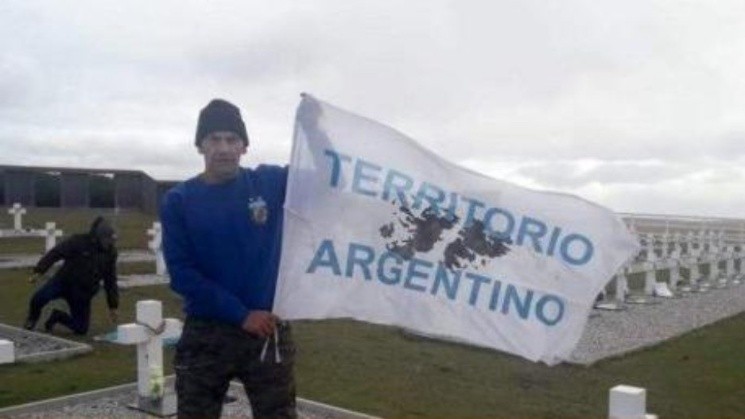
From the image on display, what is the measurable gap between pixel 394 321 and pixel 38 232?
59.9 feet

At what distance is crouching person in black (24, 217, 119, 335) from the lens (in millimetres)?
10250

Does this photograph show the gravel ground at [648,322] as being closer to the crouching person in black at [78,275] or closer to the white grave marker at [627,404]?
the crouching person in black at [78,275]

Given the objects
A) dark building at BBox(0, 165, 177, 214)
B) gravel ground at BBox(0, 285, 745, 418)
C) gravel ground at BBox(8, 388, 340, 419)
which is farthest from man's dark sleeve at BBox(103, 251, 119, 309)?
dark building at BBox(0, 165, 177, 214)

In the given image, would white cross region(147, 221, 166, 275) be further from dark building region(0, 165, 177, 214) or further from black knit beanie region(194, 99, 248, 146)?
dark building region(0, 165, 177, 214)

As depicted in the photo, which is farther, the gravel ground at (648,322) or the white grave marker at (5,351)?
the gravel ground at (648,322)

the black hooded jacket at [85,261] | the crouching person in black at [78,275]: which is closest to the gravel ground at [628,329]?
the crouching person in black at [78,275]

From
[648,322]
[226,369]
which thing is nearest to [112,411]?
[226,369]

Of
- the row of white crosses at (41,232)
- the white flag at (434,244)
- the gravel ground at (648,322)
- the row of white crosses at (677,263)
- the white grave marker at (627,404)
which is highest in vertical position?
the white flag at (434,244)

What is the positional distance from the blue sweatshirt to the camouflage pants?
90 mm

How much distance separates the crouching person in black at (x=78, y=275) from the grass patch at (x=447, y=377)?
27 cm

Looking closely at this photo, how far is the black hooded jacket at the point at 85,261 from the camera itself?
34.0ft

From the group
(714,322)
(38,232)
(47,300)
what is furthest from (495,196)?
(38,232)

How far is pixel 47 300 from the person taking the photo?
1037cm

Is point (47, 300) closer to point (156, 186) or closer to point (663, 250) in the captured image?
point (663, 250)
